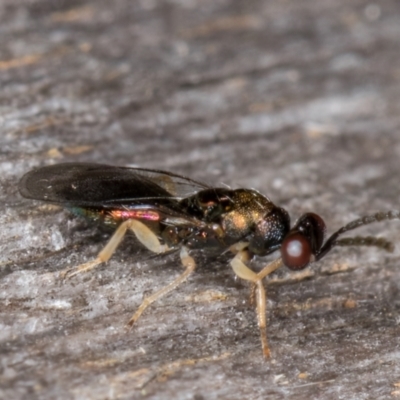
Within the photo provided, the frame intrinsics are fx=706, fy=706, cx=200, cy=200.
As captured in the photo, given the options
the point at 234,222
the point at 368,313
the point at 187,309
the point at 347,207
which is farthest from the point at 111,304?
the point at 347,207

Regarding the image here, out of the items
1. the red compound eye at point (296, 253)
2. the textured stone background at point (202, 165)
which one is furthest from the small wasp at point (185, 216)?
the textured stone background at point (202, 165)

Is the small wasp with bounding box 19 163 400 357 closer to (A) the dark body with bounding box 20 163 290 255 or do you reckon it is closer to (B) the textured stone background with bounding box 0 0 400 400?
(A) the dark body with bounding box 20 163 290 255

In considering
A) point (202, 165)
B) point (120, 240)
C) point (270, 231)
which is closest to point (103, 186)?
point (120, 240)

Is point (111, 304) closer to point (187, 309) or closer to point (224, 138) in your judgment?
point (187, 309)

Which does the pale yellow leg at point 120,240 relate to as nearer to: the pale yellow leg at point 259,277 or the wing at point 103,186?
the wing at point 103,186

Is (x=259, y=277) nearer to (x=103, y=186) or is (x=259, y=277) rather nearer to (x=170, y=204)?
(x=170, y=204)

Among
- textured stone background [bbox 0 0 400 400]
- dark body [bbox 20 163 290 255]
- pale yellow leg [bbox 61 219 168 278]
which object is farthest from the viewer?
dark body [bbox 20 163 290 255]

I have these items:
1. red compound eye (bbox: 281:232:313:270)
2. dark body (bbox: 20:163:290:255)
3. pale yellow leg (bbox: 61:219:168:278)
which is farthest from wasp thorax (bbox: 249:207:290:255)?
pale yellow leg (bbox: 61:219:168:278)
